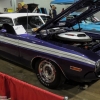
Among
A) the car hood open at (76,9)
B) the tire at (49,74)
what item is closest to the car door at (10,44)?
the car hood open at (76,9)

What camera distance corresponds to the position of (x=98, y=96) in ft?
11.8

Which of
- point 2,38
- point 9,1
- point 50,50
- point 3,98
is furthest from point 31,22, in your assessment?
point 9,1

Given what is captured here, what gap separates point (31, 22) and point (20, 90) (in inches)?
101

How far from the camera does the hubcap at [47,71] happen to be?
3.66m

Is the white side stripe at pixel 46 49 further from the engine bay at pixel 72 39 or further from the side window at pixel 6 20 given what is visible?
the side window at pixel 6 20

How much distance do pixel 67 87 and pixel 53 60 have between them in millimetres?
760

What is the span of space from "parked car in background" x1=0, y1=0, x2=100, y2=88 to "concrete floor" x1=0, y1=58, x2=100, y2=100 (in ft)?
0.74

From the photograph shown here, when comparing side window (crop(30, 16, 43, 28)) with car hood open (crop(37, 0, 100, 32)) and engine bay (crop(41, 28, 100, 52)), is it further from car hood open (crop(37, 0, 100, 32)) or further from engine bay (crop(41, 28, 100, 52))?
engine bay (crop(41, 28, 100, 52))

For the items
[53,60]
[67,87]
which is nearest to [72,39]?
[53,60]

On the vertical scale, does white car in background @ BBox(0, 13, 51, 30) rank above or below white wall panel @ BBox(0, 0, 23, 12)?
below

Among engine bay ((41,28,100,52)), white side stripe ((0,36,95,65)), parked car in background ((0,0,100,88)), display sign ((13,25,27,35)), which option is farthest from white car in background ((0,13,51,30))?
engine bay ((41,28,100,52))

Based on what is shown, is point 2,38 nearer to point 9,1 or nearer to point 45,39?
point 45,39

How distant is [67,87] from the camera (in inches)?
154

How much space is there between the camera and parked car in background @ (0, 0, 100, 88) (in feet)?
Result: 10.7
